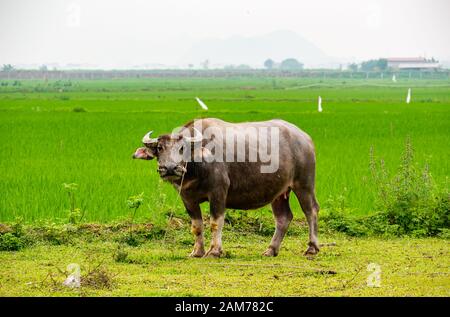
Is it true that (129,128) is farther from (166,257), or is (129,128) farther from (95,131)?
(166,257)

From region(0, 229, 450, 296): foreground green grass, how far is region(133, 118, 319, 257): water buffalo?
1.05 feet

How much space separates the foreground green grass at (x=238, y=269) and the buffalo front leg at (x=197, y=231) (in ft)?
0.51

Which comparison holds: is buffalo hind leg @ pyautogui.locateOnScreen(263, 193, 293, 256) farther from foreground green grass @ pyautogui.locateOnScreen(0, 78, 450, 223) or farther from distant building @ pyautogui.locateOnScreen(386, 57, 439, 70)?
distant building @ pyautogui.locateOnScreen(386, 57, 439, 70)

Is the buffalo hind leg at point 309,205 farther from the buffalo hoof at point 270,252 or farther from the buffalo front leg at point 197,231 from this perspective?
the buffalo front leg at point 197,231

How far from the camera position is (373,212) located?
34.3 feet

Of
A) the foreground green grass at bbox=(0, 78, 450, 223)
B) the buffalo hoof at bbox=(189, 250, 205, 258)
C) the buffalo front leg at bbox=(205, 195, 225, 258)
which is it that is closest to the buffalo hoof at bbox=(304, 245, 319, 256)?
the buffalo front leg at bbox=(205, 195, 225, 258)

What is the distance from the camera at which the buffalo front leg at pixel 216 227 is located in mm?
Answer: 8062

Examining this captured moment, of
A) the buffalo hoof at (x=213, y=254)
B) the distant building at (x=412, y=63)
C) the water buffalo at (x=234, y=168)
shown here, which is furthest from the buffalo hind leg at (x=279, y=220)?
the distant building at (x=412, y=63)

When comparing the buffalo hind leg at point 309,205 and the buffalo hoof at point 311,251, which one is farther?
the buffalo hind leg at point 309,205

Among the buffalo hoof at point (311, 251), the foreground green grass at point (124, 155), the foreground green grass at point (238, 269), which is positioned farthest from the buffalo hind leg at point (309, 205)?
the foreground green grass at point (124, 155)

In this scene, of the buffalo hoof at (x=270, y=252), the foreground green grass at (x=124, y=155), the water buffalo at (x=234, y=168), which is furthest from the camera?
the foreground green grass at (x=124, y=155)

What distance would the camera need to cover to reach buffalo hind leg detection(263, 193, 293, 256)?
8.40 meters

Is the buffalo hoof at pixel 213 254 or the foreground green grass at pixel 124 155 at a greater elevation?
the buffalo hoof at pixel 213 254

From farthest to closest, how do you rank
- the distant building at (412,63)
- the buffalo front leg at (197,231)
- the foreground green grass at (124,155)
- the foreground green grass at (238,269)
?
the distant building at (412,63)
the foreground green grass at (124,155)
the buffalo front leg at (197,231)
the foreground green grass at (238,269)
